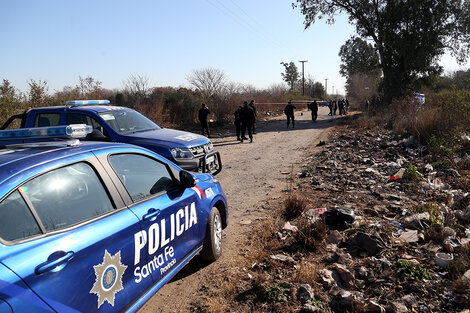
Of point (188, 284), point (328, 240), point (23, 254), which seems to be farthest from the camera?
point (328, 240)

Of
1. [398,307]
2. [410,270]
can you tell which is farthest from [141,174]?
[410,270]

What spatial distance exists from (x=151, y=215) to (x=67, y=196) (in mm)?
743

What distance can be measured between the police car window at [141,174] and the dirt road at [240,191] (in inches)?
45.4

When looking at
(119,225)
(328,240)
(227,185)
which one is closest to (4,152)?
(119,225)

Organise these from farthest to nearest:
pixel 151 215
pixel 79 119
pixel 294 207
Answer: pixel 79 119 < pixel 294 207 < pixel 151 215

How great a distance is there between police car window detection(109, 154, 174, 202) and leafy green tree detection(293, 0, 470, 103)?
3082cm

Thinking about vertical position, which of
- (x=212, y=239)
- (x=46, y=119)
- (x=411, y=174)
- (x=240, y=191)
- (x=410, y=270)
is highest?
(x=46, y=119)

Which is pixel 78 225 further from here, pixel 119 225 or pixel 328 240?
pixel 328 240

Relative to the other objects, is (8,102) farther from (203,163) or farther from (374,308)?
(374,308)

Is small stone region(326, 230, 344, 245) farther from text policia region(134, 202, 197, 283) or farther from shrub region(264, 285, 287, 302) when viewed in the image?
Answer: text policia region(134, 202, 197, 283)

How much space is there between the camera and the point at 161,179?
3500 mm

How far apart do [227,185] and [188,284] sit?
4.61m

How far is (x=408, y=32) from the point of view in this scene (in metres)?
29.5

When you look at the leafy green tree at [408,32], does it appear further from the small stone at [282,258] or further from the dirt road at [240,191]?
the small stone at [282,258]
